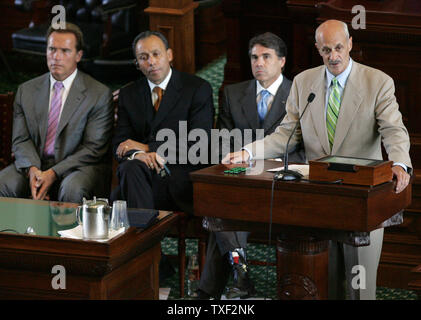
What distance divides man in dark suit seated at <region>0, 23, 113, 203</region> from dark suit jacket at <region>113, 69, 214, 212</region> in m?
0.14

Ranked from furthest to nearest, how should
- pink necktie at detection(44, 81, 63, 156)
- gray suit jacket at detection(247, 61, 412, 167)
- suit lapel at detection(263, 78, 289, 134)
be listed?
pink necktie at detection(44, 81, 63, 156), suit lapel at detection(263, 78, 289, 134), gray suit jacket at detection(247, 61, 412, 167)

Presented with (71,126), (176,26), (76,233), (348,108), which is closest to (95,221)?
(76,233)

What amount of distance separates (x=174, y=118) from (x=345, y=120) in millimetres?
1376

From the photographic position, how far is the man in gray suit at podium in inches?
166

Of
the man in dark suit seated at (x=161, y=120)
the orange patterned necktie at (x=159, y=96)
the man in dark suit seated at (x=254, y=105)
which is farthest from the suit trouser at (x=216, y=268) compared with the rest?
the orange patterned necktie at (x=159, y=96)

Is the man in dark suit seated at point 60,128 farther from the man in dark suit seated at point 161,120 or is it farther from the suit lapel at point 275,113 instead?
the suit lapel at point 275,113

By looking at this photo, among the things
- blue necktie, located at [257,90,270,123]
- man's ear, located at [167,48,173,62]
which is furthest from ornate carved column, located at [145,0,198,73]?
blue necktie, located at [257,90,270,123]

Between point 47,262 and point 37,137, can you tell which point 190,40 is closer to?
point 37,137

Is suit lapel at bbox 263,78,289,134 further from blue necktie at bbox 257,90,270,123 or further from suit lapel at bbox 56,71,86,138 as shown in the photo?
suit lapel at bbox 56,71,86,138

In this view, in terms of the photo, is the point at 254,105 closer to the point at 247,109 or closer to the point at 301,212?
the point at 247,109

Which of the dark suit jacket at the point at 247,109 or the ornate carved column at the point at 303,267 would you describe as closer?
the ornate carved column at the point at 303,267

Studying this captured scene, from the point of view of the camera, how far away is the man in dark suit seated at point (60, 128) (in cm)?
539

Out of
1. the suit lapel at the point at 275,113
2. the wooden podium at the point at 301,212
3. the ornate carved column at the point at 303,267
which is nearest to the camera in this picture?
the wooden podium at the point at 301,212

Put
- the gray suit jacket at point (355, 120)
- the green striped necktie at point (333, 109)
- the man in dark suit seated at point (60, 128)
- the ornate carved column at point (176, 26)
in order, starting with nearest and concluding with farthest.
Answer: the gray suit jacket at point (355, 120) → the green striped necktie at point (333, 109) → the man in dark suit seated at point (60, 128) → the ornate carved column at point (176, 26)
